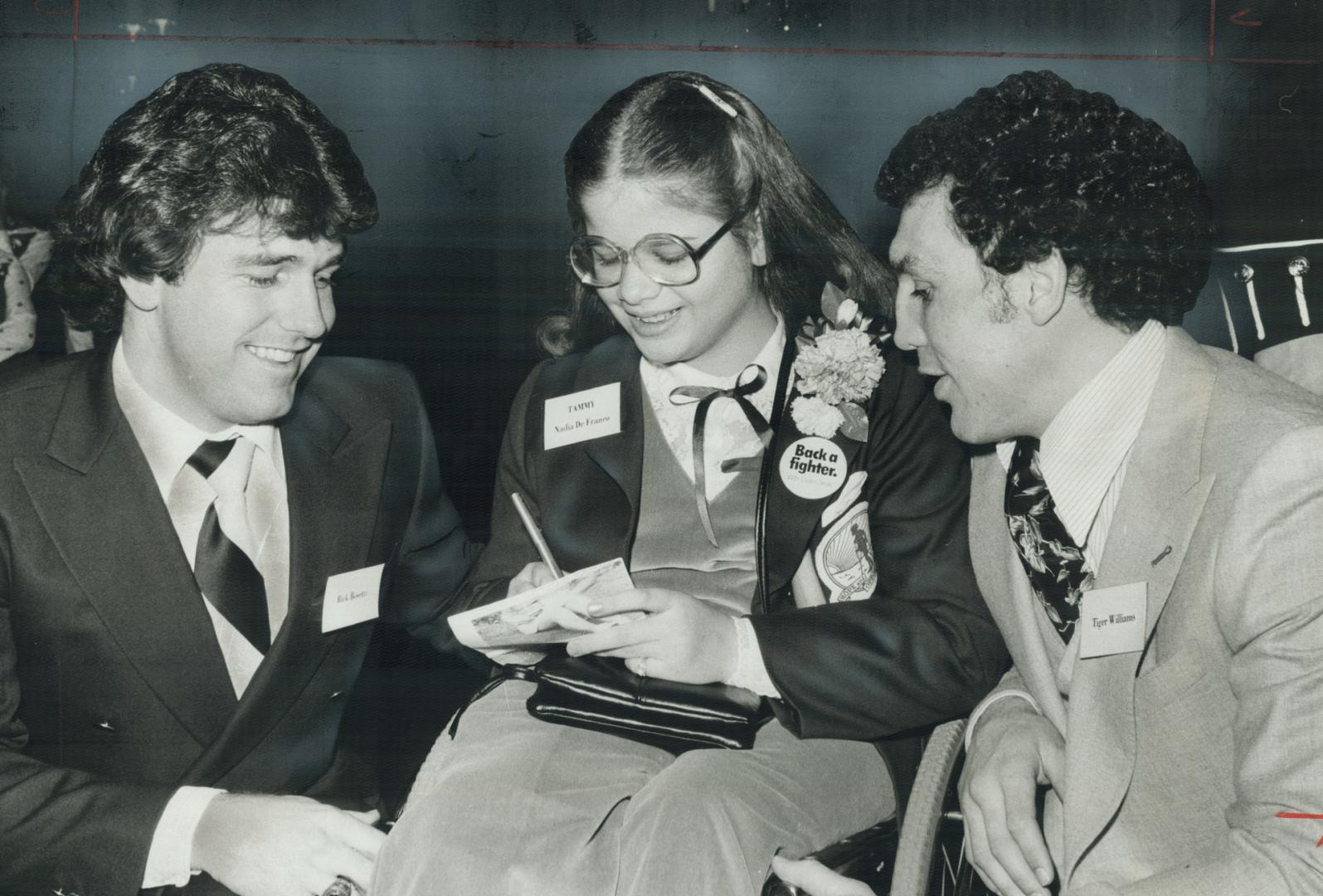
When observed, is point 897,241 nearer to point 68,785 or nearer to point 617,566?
point 617,566

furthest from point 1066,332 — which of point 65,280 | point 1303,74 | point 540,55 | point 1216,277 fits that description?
point 65,280

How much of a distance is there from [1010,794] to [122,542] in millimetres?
1805

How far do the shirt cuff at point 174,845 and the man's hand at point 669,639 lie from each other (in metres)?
0.82

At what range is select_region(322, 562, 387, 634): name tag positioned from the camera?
2.54 m

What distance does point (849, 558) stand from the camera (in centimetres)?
254

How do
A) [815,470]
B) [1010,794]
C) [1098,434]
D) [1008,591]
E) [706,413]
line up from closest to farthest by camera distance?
[1010,794] → [1098,434] → [1008,591] → [815,470] → [706,413]

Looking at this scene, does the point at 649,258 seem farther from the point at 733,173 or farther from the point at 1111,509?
the point at 1111,509

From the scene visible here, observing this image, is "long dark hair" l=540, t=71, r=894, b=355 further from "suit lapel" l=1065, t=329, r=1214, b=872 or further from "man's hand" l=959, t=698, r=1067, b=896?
"man's hand" l=959, t=698, r=1067, b=896

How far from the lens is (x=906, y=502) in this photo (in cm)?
249

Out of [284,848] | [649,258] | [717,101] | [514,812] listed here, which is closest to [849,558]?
[649,258]

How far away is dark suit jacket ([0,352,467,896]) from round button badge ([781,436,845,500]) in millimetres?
930

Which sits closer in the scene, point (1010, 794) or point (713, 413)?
point (1010, 794)

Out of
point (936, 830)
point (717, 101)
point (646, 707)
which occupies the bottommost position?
point (936, 830)

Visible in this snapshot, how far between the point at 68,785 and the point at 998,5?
8.66ft
